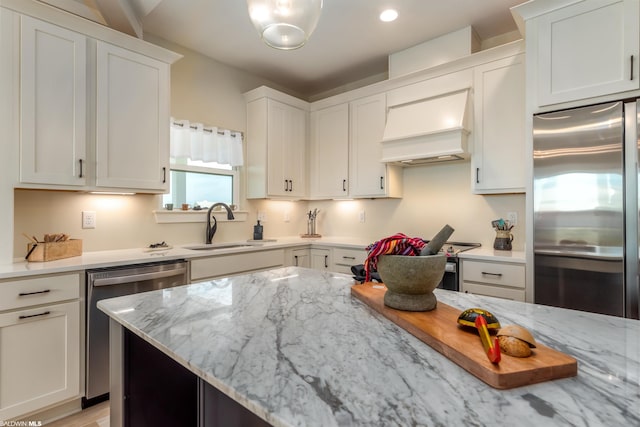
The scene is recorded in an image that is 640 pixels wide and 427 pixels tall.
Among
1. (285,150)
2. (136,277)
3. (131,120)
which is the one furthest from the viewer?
(285,150)

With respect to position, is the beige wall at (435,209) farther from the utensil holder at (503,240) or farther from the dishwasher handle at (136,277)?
the dishwasher handle at (136,277)

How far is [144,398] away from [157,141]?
6.66 ft

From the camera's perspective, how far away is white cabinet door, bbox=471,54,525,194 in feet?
8.44

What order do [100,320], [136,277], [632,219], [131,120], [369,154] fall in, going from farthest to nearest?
[369,154] < [131,120] < [136,277] < [100,320] < [632,219]

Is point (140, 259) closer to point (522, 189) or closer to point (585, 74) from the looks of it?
point (522, 189)

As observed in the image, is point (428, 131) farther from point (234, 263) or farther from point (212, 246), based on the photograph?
point (212, 246)

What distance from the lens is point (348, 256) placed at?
10.8 feet

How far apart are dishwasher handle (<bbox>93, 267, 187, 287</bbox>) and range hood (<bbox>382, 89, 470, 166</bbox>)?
2.08 metres

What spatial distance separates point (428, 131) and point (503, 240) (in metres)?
1.12

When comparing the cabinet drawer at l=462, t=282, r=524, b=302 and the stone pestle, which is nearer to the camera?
the stone pestle

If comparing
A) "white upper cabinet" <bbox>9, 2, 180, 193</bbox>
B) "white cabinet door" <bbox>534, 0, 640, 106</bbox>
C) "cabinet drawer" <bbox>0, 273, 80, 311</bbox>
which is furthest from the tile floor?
"white cabinet door" <bbox>534, 0, 640, 106</bbox>

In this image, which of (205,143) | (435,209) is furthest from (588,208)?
(205,143)

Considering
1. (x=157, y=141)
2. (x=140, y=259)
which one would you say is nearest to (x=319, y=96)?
(x=157, y=141)

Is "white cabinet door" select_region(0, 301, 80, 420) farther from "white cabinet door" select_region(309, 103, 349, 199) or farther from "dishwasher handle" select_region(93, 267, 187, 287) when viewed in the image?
"white cabinet door" select_region(309, 103, 349, 199)
